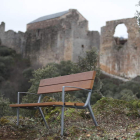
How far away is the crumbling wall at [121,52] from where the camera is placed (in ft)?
74.4

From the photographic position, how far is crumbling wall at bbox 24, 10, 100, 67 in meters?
27.0

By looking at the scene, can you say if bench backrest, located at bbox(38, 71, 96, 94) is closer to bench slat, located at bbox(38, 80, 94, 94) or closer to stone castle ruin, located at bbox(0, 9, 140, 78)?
bench slat, located at bbox(38, 80, 94, 94)

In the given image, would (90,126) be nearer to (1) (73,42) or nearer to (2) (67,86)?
(2) (67,86)

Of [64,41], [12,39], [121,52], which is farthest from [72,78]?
[12,39]

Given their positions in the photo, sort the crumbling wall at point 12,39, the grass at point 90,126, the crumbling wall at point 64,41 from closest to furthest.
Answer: the grass at point 90,126 < the crumbling wall at point 64,41 < the crumbling wall at point 12,39

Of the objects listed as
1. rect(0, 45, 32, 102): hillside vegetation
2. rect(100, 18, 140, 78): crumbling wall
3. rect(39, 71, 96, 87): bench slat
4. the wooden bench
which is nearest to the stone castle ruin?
rect(100, 18, 140, 78): crumbling wall

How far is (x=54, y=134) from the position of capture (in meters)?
4.20

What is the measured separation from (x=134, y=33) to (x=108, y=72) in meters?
4.10

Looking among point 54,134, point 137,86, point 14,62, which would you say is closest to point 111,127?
point 54,134

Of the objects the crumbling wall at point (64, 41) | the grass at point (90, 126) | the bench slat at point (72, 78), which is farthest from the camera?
the crumbling wall at point (64, 41)

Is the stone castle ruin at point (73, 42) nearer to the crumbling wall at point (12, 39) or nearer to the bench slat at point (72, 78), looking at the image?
the crumbling wall at point (12, 39)

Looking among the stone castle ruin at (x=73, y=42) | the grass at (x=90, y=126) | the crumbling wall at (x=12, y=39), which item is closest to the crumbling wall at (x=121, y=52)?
the stone castle ruin at (x=73, y=42)

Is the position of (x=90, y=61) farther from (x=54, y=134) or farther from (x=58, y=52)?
(x=54, y=134)

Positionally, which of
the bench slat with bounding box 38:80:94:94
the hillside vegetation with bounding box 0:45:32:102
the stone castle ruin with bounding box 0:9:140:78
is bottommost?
the hillside vegetation with bounding box 0:45:32:102
